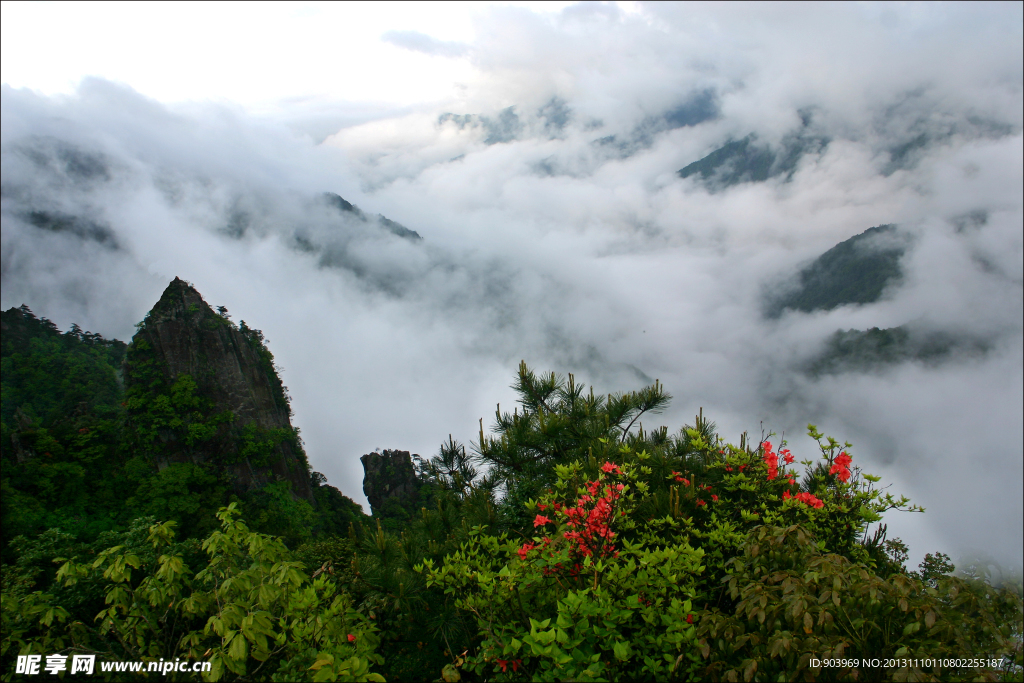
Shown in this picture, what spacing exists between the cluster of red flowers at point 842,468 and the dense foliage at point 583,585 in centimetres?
1

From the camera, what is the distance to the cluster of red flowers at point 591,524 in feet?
13.1

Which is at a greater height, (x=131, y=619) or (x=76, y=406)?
(x=76, y=406)

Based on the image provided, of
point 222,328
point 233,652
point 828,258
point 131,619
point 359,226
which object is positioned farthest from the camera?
point 359,226

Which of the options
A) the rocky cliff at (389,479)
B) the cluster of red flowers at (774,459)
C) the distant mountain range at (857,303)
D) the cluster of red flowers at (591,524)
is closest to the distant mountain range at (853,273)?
the distant mountain range at (857,303)

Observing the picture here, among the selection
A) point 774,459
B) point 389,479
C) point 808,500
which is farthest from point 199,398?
point 808,500

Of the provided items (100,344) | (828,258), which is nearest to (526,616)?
(100,344)

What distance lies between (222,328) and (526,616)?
40500mm

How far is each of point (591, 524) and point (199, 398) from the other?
3882cm

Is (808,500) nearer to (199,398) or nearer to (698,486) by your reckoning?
(698,486)

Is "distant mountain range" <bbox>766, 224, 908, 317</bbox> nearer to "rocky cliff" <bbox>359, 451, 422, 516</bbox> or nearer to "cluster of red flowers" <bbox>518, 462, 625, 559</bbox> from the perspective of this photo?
"rocky cliff" <bbox>359, 451, 422, 516</bbox>

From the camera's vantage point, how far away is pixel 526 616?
395 centimetres

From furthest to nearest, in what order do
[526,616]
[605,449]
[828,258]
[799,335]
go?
1. [799,335]
2. [828,258]
3. [605,449]
4. [526,616]

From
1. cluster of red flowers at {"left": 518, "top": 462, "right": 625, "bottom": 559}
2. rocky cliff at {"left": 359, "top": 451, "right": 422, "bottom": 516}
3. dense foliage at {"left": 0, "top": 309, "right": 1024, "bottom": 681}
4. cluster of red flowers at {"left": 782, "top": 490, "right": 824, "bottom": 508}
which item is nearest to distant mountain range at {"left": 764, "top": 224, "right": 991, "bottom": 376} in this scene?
rocky cliff at {"left": 359, "top": 451, "right": 422, "bottom": 516}

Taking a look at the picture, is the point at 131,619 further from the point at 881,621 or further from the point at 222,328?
the point at 222,328
